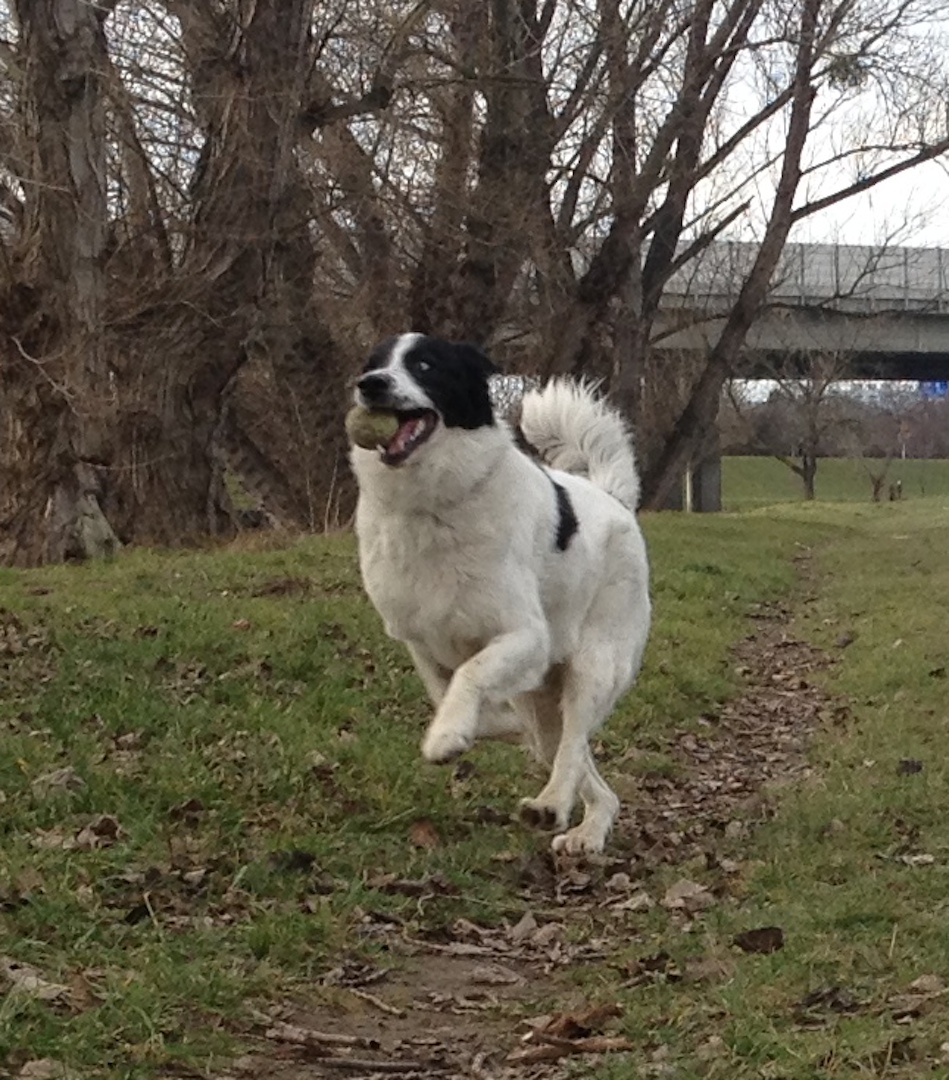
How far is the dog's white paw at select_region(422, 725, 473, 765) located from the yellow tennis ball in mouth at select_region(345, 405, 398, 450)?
44.9 inches

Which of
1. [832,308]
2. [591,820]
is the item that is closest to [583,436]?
[591,820]

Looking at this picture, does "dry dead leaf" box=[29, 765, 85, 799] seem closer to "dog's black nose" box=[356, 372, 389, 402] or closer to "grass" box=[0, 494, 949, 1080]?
"grass" box=[0, 494, 949, 1080]

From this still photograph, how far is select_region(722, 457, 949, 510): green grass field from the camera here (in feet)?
234

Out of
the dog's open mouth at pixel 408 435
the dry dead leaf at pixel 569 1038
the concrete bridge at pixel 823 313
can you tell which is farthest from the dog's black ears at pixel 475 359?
the concrete bridge at pixel 823 313

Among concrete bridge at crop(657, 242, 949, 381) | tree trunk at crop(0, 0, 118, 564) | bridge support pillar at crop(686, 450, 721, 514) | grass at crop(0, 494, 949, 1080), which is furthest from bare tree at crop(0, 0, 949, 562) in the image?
bridge support pillar at crop(686, 450, 721, 514)

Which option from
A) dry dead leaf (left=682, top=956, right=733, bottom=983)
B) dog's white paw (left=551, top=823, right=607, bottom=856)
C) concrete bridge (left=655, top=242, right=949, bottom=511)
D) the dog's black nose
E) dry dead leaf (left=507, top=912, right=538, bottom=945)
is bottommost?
dry dead leaf (left=507, top=912, right=538, bottom=945)

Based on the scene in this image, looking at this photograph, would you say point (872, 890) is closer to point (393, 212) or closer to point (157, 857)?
point (157, 857)

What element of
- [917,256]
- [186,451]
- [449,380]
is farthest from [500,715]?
[917,256]

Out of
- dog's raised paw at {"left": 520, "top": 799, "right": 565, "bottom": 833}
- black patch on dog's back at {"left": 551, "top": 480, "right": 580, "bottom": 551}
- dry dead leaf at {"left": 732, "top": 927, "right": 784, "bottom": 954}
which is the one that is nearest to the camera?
dry dead leaf at {"left": 732, "top": 927, "right": 784, "bottom": 954}

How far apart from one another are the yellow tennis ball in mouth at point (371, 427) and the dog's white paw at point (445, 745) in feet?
3.74

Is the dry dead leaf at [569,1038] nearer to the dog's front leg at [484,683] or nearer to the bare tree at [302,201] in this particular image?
the dog's front leg at [484,683]

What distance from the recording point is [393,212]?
19031 mm

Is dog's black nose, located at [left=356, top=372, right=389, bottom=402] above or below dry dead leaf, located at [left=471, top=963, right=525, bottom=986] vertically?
above

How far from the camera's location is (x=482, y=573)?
5922mm
